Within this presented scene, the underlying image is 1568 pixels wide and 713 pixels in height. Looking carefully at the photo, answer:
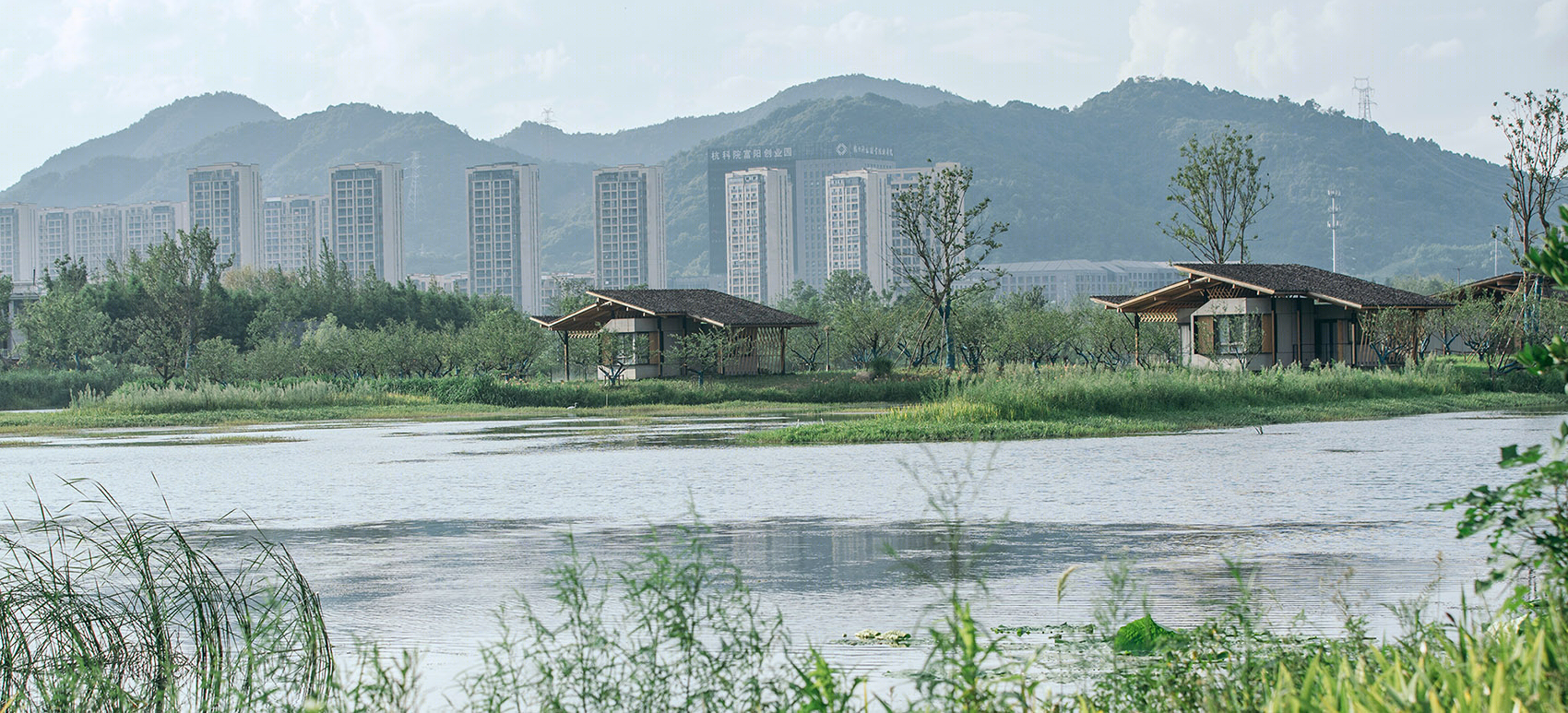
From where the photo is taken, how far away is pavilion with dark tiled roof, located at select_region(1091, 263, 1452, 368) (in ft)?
112

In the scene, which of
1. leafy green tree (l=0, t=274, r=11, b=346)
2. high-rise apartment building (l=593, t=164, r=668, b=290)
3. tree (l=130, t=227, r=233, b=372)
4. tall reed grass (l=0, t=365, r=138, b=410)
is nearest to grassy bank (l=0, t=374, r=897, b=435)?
tall reed grass (l=0, t=365, r=138, b=410)

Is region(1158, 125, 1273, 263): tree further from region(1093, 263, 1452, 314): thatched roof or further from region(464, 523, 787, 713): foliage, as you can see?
region(464, 523, 787, 713): foliage

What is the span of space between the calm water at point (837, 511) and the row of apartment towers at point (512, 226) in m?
131

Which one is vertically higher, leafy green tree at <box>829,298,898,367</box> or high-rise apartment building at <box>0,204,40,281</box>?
high-rise apartment building at <box>0,204,40,281</box>

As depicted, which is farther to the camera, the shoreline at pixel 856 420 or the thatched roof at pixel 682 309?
the thatched roof at pixel 682 309

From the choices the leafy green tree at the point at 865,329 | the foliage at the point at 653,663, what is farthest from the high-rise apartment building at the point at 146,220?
the foliage at the point at 653,663

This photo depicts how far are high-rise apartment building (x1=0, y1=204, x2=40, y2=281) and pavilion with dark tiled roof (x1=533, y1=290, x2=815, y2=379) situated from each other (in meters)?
161

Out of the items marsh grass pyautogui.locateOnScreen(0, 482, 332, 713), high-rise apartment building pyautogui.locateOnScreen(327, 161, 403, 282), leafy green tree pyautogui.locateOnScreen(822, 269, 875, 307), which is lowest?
marsh grass pyautogui.locateOnScreen(0, 482, 332, 713)

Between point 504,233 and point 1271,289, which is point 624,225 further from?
point 1271,289

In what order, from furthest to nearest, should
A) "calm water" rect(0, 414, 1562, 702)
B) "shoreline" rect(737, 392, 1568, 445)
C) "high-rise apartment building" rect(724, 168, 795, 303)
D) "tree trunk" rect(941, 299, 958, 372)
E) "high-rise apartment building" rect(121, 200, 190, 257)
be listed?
"high-rise apartment building" rect(121, 200, 190, 257) < "high-rise apartment building" rect(724, 168, 795, 303) < "tree trunk" rect(941, 299, 958, 372) < "shoreline" rect(737, 392, 1568, 445) < "calm water" rect(0, 414, 1562, 702)

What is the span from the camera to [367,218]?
154625 mm

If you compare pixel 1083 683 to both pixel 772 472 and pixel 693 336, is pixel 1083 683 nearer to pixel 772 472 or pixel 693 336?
pixel 772 472

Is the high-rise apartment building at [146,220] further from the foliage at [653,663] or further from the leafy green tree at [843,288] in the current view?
the foliage at [653,663]

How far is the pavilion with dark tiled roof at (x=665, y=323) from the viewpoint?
40188mm
